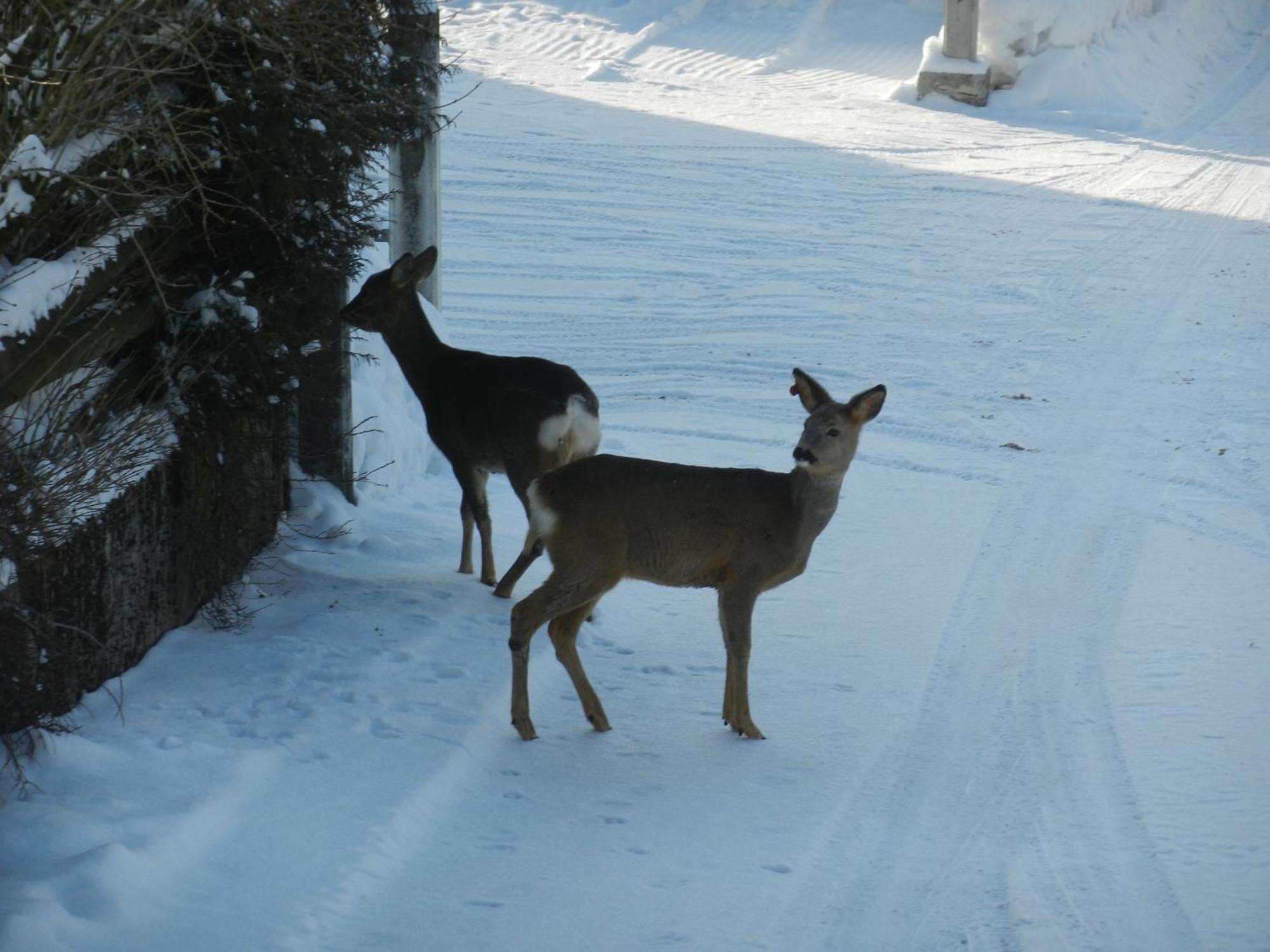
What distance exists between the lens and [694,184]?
16156 millimetres

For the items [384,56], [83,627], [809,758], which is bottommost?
[809,758]

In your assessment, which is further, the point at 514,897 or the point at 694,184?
the point at 694,184

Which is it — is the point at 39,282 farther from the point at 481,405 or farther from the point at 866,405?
the point at 866,405

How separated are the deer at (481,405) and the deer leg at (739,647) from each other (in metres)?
1.34

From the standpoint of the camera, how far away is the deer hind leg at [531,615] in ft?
18.6

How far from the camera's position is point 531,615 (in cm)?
568

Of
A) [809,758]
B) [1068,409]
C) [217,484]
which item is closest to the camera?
[809,758]

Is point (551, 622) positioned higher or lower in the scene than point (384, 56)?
lower

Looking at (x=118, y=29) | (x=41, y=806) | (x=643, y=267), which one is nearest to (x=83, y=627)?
(x=41, y=806)

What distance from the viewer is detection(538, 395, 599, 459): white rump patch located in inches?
263

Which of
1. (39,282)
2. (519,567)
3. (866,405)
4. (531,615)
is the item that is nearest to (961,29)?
(519,567)

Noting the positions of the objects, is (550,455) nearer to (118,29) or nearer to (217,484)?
(217,484)

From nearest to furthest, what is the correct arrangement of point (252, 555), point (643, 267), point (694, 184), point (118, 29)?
point (118, 29) → point (252, 555) → point (643, 267) → point (694, 184)

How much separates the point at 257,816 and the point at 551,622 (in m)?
1.57
